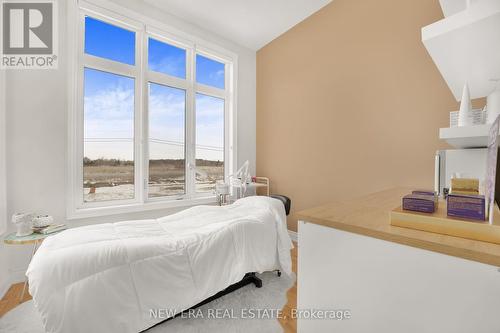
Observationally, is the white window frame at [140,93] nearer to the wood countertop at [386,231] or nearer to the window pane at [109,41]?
the window pane at [109,41]

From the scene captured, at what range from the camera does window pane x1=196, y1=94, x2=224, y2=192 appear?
11.3 feet

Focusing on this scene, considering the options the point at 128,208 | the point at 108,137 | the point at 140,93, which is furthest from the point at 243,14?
the point at 128,208

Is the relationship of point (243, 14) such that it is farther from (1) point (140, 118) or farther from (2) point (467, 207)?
(2) point (467, 207)

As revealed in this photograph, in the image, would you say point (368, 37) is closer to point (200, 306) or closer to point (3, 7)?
point (200, 306)

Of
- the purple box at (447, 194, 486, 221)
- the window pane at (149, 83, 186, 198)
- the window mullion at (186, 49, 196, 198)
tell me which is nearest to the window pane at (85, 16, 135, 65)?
the window pane at (149, 83, 186, 198)

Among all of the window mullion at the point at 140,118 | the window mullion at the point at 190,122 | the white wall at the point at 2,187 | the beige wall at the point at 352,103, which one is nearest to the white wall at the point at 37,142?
the white wall at the point at 2,187

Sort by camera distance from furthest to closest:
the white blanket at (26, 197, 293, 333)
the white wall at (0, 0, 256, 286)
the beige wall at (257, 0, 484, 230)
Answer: the beige wall at (257, 0, 484, 230)
the white wall at (0, 0, 256, 286)
the white blanket at (26, 197, 293, 333)

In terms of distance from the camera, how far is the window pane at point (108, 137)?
2.52 m

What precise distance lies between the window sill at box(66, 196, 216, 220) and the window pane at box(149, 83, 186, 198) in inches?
6.7

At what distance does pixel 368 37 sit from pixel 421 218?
2.65 meters

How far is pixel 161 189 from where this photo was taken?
3.05m

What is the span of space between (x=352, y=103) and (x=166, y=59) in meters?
2.55

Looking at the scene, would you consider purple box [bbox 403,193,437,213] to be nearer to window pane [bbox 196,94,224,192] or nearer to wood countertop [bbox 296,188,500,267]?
wood countertop [bbox 296,188,500,267]

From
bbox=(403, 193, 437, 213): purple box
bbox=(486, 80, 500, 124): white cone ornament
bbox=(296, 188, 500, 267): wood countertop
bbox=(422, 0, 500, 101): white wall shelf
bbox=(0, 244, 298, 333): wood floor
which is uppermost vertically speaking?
bbox=(422, 0, 500, 101): white wall shelf
